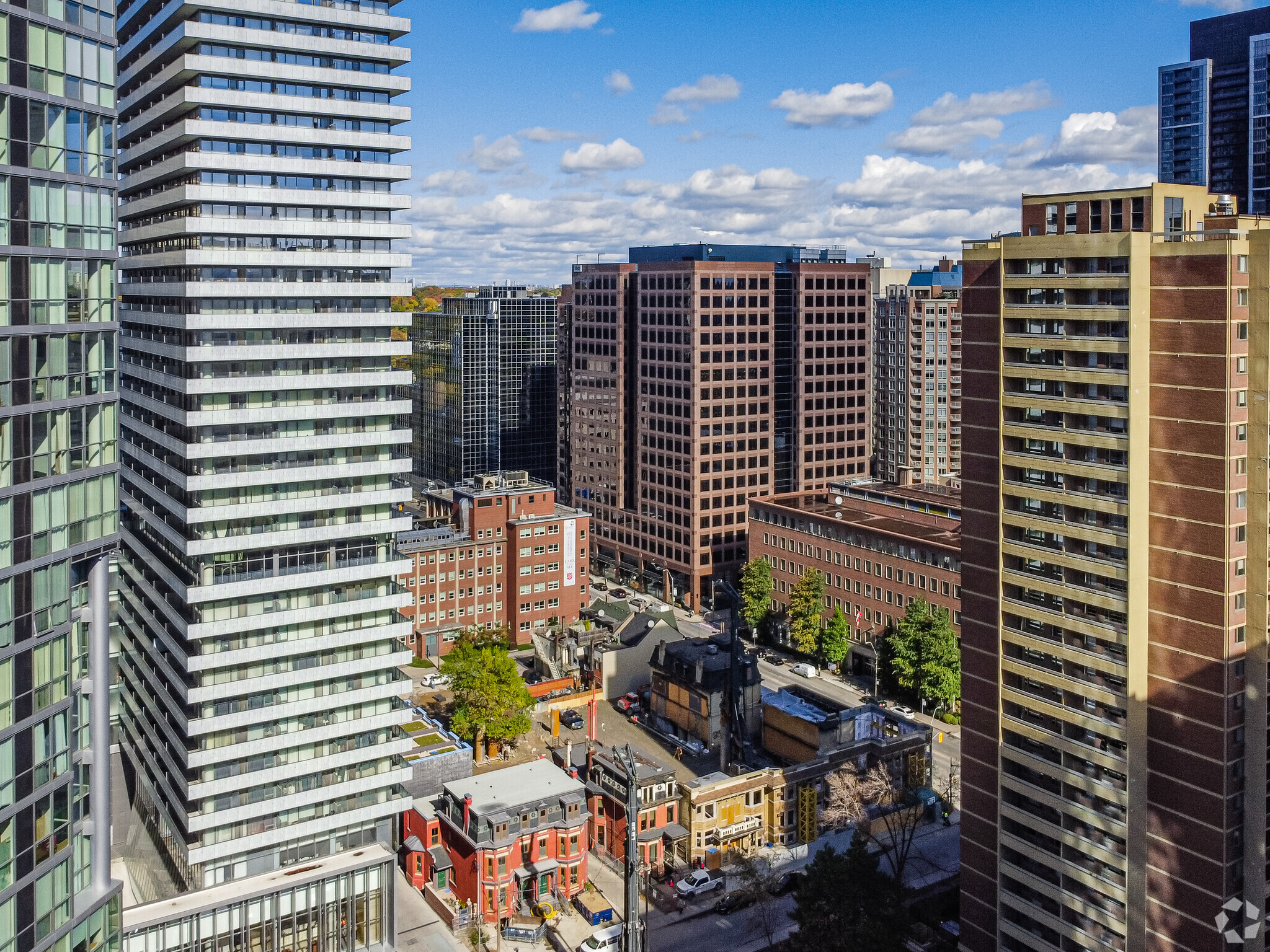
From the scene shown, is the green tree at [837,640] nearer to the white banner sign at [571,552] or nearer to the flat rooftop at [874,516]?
the flat rooftop at [874,516]

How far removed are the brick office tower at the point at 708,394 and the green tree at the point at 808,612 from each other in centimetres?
1736

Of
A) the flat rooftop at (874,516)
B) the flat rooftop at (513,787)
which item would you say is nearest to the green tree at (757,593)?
the flat rooftop at (874,516)

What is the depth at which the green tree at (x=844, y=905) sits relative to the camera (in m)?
64.2

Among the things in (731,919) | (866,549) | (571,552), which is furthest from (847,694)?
(731,919)

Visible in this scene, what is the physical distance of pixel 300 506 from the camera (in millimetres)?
71000

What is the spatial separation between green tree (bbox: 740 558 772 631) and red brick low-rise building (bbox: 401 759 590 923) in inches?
2220

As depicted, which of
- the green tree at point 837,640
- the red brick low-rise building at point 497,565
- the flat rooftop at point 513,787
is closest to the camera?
the flat rooftop at point 513,787

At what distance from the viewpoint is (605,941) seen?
71.5 m

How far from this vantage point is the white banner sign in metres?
134

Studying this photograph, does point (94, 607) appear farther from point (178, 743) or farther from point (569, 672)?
point (569, 672)

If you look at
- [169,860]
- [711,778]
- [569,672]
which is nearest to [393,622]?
[169,860]

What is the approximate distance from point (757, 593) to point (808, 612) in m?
10.1

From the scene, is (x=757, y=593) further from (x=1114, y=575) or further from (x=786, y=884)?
(x=1114, y=575)

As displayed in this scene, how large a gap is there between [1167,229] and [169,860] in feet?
233
